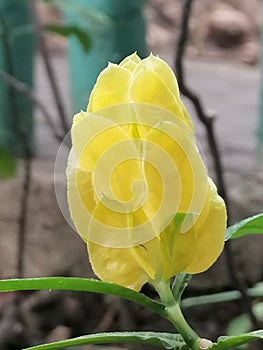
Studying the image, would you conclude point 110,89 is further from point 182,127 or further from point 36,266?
point 36,266

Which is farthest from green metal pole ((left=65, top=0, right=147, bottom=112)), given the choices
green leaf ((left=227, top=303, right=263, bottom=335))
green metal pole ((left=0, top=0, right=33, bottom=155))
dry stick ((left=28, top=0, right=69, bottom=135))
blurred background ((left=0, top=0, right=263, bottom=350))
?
green leaf ((left=227, top=303, right=263, bottom=335))

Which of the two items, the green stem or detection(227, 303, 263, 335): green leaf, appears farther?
detection(227, 303, 263, 335): green leaf

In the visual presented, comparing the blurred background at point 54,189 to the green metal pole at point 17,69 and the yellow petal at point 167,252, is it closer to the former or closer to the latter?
the green metal pole at point 17,69

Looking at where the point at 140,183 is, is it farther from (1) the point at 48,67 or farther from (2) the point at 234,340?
(1) the point at 48,67

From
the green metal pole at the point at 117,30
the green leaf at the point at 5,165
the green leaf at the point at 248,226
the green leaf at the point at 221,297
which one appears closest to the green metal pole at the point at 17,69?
the green metal pole at the point at 117,30

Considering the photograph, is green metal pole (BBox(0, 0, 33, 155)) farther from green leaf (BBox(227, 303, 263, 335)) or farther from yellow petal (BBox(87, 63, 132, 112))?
yellow petal (BBox(87, 63, 132, 112))

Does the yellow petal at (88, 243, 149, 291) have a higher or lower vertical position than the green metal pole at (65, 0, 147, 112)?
higher

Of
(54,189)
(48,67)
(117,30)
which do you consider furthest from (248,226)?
(117,30)
